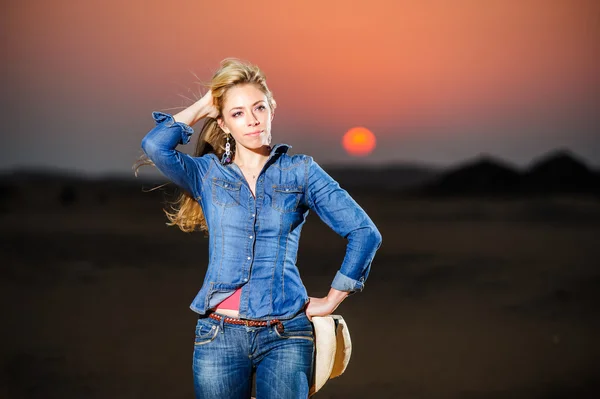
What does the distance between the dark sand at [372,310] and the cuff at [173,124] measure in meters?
3.78

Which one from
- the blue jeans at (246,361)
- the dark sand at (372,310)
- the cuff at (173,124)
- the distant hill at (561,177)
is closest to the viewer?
the blue jeans at (246,361)

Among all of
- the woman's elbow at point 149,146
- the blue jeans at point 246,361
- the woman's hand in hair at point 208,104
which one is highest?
the woman's hand in hair at point 208,104

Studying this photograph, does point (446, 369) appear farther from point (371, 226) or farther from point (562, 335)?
point (371, 226)

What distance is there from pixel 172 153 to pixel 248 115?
243 mm

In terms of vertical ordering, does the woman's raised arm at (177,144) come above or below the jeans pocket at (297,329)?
above

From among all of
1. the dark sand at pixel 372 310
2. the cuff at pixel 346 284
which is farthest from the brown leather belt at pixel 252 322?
the dark sand at pixel 372 310

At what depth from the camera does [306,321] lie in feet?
7.89

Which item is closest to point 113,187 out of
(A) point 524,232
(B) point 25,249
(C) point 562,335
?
(B) point 25,249

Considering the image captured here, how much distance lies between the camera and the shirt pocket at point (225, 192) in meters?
2.39

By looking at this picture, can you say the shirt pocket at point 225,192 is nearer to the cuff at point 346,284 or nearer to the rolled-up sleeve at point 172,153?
the rolled-up sleeve at point 172,153

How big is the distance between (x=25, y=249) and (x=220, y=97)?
13.4 meters

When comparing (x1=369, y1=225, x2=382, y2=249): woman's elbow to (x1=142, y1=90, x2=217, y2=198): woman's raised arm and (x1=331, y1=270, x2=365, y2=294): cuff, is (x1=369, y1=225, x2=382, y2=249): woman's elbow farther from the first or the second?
(x1=142, y1=90, x2=217, y2=198): woman's raised arm

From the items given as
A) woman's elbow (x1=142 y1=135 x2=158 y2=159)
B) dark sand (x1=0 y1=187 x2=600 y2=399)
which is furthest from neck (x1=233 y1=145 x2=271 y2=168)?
dark sand (x1=0 y1=187 x2=600 y2=399)

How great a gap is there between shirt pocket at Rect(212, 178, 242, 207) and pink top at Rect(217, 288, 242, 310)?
25 cm
